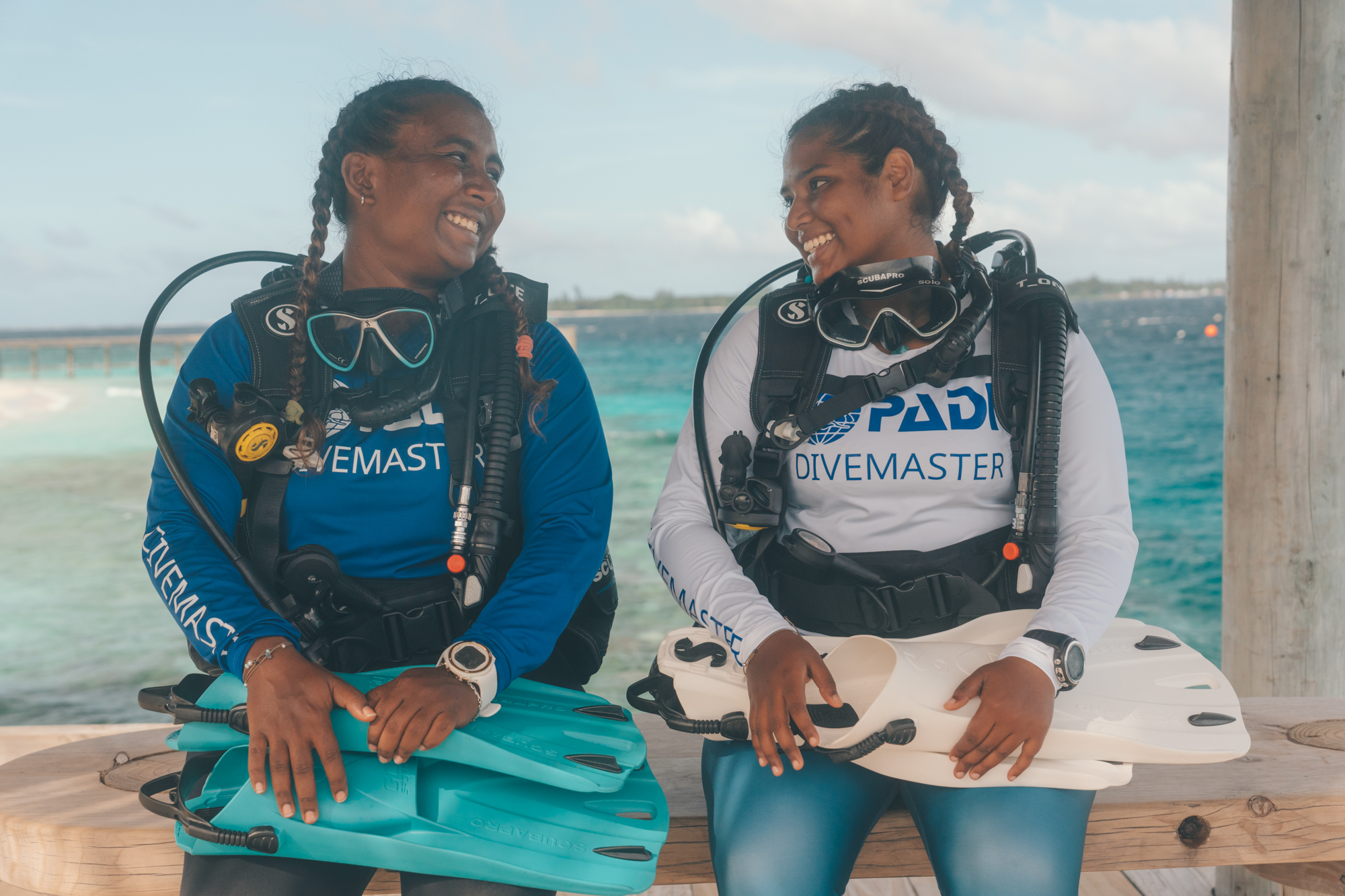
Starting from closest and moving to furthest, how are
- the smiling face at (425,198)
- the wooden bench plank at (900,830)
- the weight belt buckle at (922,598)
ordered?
the wooden bench plank at (900,830), the weight belt buckle at (922,598), the smiling face at (425,198)

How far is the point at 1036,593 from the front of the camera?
4.94 ft

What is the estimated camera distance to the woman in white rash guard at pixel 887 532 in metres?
1.22

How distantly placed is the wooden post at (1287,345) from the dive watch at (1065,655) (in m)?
1.28

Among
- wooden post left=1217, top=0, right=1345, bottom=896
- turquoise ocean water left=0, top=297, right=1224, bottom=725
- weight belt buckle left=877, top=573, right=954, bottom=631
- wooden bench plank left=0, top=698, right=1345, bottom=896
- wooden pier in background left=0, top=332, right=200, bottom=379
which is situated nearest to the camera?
wooden bench plank left=0, top=698, right=1345, bottom=896

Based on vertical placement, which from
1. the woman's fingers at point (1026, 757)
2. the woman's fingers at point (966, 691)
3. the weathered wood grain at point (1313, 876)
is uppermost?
the woman's fingers at point (966, 691)

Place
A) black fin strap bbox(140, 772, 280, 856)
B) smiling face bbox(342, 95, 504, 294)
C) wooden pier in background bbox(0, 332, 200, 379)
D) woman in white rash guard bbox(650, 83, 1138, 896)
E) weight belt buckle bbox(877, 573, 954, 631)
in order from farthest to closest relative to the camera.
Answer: wooden pier in background bbox(0, 332, 200, 379) → smiling face bbox(342, 95, 504, 294) → weight belt buckle bbox(877, 573, 954, 631) → woman in white rash guard bbox(650, 83, 1138, 896) → black fin strap bbox(140, 772, 280, 856)

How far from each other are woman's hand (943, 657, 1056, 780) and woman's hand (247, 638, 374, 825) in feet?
2.66

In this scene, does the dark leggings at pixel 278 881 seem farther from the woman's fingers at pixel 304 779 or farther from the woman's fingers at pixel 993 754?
the woman's fingers at pixel 993 754

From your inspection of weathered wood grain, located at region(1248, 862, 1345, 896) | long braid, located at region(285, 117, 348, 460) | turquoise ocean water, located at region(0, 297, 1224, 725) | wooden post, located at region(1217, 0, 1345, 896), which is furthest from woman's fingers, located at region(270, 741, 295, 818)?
turquoise ocean water, located at region(0, 297, 1224, 725)

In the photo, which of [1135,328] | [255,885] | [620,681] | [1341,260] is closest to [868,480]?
[255,885]

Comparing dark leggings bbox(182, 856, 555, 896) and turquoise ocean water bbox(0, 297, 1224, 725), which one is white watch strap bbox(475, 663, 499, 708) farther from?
turquoise ocean water bbox(0, 297, 1224, 725)

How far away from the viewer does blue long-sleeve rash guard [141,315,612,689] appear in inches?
56.9

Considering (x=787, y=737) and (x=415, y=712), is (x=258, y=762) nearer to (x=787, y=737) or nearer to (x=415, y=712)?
(x=415, y=712)

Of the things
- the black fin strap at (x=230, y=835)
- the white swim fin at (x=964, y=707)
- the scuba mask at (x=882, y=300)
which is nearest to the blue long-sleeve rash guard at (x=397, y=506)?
the white swim fin at (x=964, y=707)
